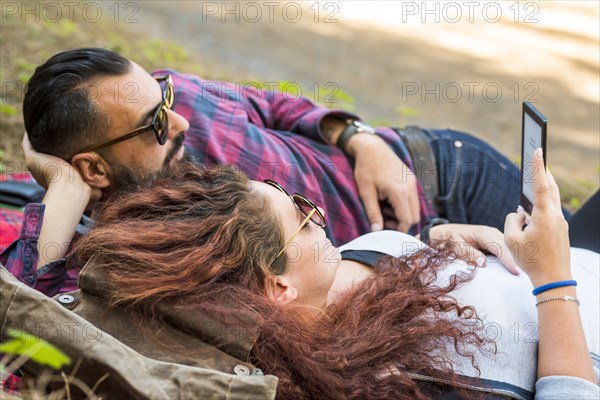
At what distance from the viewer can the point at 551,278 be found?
7.21 feet

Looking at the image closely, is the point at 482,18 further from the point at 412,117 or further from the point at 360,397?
the point at 360,397

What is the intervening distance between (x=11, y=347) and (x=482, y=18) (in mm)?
7588

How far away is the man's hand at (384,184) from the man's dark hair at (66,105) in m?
1.06

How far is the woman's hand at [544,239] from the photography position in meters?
2.21

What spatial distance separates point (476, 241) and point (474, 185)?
707 mm

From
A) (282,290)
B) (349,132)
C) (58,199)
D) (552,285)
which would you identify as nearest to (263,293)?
(282,290)

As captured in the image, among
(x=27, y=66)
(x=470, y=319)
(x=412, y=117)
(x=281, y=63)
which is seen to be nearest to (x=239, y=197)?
(x=470, y=319)

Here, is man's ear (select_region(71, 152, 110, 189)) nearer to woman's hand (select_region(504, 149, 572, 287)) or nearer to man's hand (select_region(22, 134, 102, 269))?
man's hand (select_region(22, 134, 102, 269))

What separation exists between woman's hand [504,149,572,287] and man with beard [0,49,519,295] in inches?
38.9

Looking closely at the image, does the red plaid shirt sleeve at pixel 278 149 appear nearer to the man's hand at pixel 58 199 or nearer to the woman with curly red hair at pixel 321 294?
the man's hand at pixel 58 199

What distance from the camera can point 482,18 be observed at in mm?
8328

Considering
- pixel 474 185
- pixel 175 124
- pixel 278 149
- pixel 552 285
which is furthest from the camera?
pixel 474 185

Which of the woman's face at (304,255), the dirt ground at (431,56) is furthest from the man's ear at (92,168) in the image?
the dirt ground at (431,56)

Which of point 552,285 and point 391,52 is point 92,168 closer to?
point 552,285
